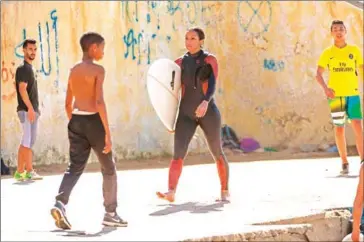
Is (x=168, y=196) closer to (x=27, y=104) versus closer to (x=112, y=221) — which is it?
(x=112, y=221)

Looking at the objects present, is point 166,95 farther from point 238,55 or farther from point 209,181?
point 238,55

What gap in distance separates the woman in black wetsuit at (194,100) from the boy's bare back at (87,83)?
1574 mm

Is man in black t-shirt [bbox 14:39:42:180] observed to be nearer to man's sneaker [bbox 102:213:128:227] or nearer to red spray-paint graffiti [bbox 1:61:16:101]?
red spray-paint graffiti [bbox 1:61:16:101]

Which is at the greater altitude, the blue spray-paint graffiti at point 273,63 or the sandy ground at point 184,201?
the blue spray-paint graffiti at point 273,63

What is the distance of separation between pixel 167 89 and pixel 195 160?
4404mm

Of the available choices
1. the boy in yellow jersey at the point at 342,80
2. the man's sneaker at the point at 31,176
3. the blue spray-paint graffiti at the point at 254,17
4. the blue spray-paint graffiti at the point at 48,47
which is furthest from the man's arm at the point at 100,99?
the blue spray-paint graffiti at the point at 254,17

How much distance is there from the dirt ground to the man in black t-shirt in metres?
1.14

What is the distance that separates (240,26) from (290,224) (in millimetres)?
6421

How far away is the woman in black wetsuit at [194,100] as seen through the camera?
8.11 metres

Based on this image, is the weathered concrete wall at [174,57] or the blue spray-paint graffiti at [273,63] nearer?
the weathered concrete wall at [174,57]

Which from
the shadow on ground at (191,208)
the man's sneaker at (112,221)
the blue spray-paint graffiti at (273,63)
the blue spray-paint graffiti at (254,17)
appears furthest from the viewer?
the blue spray-paint graffiti at (273,63)

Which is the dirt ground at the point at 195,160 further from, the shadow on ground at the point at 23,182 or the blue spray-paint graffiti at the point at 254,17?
the blue spray-paint graffiti at the point at 254,17

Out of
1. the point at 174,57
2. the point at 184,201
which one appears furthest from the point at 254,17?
the point at 184,201

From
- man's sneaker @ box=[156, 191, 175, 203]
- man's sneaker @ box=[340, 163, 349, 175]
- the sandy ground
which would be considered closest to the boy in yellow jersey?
man's sneaker @ box=[340, 163, 349, 175]
